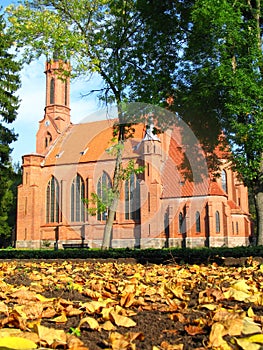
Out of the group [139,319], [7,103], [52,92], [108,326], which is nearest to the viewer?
[108,326]

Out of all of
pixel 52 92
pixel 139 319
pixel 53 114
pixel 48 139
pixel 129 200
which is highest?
pixel 52 92

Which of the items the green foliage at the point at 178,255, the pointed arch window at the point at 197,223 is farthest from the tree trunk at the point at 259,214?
the pointed arch window at the point at 197,223

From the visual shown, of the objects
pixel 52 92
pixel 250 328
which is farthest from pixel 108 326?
pixel 52 92

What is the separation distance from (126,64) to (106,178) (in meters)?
25.8

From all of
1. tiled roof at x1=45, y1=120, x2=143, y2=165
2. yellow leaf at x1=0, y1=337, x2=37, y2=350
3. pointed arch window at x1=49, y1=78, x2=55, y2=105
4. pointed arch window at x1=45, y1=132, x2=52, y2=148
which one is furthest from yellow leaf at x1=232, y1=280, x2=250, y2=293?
pointed arch window at x1=49, y1=78, x2=55, y2=105

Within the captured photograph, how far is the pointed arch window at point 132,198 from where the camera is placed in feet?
132

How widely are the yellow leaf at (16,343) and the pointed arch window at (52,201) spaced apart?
140 ft

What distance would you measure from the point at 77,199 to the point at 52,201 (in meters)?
3.51

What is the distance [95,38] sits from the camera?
17.5 meters

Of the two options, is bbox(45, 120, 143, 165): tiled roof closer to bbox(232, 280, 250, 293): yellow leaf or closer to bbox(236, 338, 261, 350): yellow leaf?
bbox(232, 280, 250, 293): yellow leaf

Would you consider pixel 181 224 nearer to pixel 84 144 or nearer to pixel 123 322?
pixel 84 144

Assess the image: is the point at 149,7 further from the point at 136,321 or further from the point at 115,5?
the point at 136,321

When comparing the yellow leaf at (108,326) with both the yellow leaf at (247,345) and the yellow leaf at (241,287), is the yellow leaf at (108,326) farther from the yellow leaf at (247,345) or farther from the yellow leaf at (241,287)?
the yellow leaf at (241,287)

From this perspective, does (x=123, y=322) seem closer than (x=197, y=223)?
Yes
